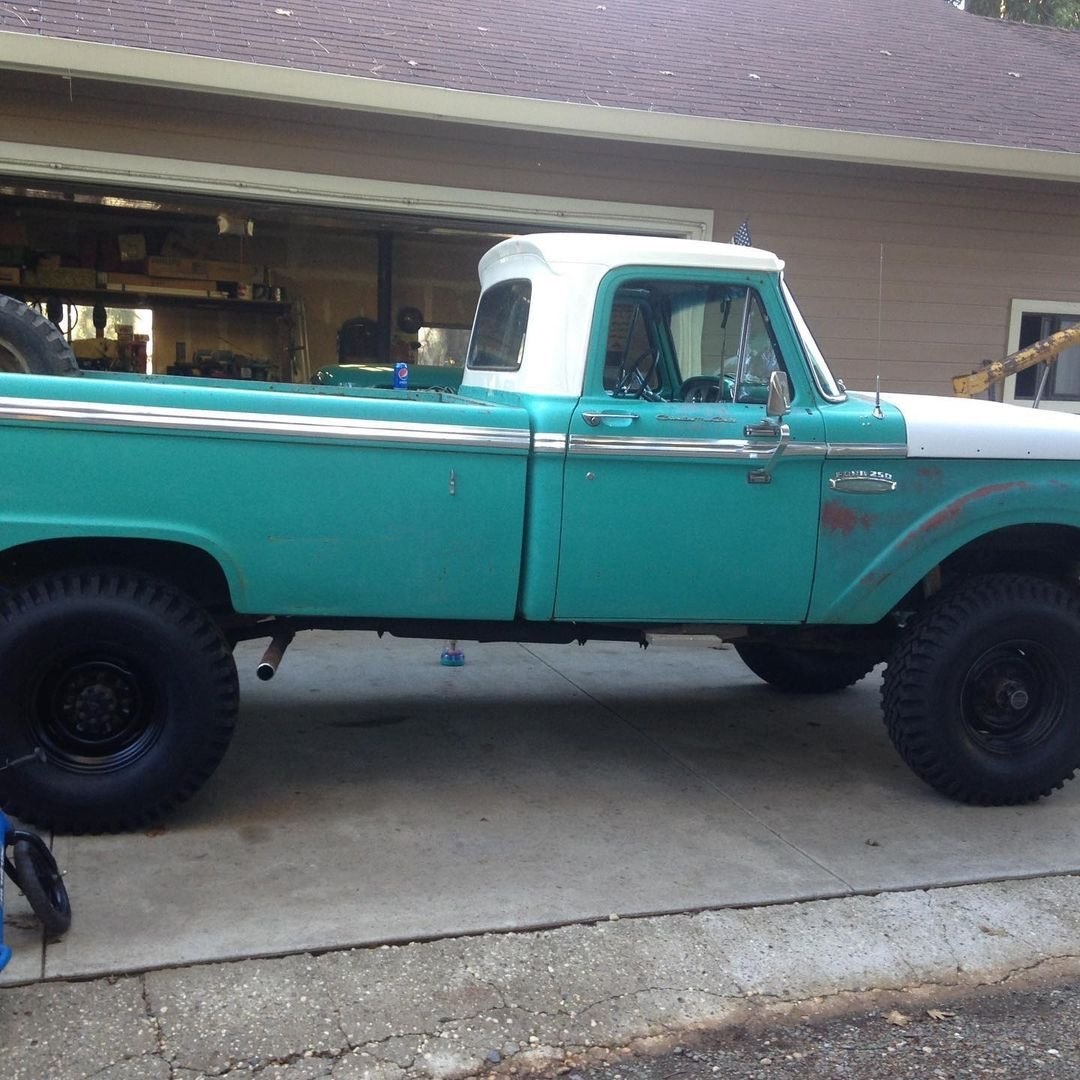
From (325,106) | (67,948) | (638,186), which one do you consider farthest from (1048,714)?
(325,106)

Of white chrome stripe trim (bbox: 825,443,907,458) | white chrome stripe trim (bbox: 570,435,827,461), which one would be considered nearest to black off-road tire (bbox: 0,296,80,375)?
white chrome stripe trim (bbox: 570,435,827,461)

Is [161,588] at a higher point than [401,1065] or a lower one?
higher

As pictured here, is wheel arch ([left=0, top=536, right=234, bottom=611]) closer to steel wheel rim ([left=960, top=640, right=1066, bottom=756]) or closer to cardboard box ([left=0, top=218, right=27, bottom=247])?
steel wheel rim ([left=960, top=640, right=1066, bottom=756])

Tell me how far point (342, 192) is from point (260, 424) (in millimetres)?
4017

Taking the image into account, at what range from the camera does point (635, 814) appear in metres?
4.64

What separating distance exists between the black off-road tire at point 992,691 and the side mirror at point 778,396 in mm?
1141

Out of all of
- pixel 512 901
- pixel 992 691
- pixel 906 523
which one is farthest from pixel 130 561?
pixel 992 691

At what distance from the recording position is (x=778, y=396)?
430 cm

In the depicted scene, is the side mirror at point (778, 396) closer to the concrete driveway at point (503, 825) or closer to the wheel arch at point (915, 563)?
the wheel arch at point (915, 563)

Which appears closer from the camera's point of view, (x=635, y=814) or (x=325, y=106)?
(x=635, y=814)

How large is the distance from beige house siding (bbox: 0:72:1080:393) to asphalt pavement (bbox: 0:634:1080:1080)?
12.1 ft

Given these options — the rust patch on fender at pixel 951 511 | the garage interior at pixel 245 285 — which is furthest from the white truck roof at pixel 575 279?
the garage interior at pixel 245 285

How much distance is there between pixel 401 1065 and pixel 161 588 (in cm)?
190

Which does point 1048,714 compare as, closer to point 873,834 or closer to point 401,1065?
point 873,834
